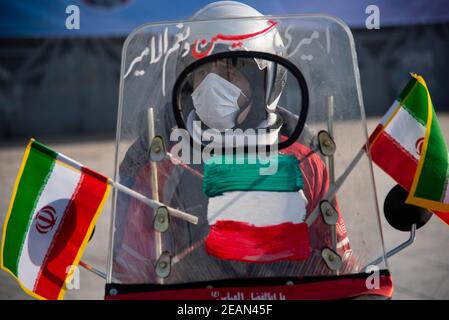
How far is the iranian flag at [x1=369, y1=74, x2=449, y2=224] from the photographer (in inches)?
88.1

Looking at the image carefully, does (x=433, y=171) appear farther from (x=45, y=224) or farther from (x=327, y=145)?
(x=45, y=224)

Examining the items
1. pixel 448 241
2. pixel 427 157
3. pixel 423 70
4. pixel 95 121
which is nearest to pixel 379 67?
pixel 423 70

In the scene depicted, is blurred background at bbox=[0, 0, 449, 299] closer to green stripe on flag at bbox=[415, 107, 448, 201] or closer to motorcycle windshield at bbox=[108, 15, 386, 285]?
motorcycle windshield at bbox=[108, 15, 386, 285]

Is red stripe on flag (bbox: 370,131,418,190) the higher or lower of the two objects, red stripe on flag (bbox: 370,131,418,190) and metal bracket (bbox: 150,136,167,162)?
the lower

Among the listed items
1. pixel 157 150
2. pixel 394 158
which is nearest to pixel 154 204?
pixel 157 150

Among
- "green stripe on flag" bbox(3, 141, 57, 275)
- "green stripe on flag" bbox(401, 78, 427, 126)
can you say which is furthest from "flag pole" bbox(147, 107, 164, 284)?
"green stripe on flag" bbox(401, 78, 427, 126)

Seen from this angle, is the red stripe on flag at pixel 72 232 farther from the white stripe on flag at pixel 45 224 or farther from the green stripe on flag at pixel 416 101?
the green stripe on flag at pixel 416 101

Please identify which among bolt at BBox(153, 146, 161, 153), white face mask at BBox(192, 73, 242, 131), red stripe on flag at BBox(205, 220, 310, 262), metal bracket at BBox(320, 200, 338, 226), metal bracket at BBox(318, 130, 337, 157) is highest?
white face mask at BBox(192, 73, 242, 131)

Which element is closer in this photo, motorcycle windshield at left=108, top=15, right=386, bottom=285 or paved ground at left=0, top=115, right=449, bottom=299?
motorcycle windshield at left=108, top=15, right=386, bottom=285

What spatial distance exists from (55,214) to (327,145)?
885mm

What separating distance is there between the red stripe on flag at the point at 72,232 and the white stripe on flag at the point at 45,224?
19 mm

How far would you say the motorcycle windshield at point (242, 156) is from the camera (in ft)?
7.23

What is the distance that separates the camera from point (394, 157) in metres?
2.28
